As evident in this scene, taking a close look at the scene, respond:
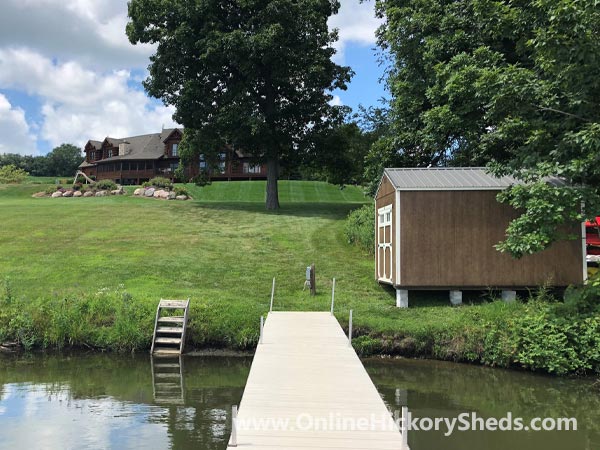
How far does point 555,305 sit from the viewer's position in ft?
39.6

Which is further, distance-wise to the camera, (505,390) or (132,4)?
(132,4)

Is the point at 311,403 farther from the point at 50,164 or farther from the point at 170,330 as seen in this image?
the point at 50,164

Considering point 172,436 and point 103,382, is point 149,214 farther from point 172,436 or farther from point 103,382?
point 172,436

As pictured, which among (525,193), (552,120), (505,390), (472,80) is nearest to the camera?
(505,390)

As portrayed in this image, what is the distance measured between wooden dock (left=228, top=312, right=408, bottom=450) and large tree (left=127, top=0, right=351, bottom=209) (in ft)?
66.0

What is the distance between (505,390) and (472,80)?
9.61m

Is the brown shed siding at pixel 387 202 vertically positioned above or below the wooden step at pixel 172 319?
above

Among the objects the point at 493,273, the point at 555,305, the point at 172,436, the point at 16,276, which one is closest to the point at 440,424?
the point at 172,436

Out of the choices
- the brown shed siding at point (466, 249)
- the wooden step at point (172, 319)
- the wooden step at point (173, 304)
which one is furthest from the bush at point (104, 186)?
the brown shed siding at point (466, 249)

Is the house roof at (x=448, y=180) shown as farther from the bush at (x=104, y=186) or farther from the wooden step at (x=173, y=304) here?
the bush at (x=104, y=186)

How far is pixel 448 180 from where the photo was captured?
14.4m

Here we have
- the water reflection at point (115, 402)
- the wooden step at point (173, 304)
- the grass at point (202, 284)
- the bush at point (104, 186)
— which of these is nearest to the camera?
the water reflection at point (115, 402)

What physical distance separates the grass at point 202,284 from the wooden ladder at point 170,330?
36cm

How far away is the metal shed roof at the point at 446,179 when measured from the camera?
1396 centimetres
